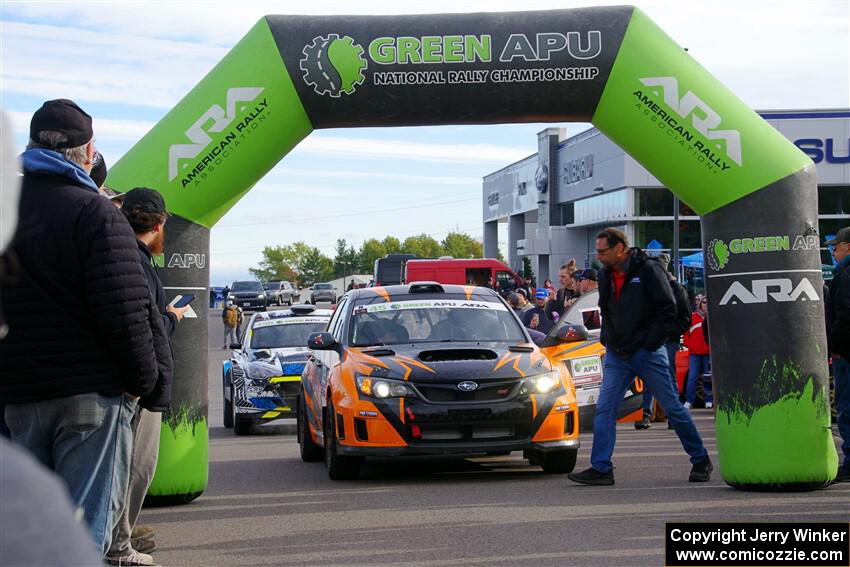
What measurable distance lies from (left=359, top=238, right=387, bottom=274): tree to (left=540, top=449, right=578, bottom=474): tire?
14717cm

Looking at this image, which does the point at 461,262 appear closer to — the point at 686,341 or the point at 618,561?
the point at 686,341

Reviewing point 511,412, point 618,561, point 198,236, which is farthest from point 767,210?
point 198,236

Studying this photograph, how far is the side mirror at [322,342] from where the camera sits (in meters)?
10.3

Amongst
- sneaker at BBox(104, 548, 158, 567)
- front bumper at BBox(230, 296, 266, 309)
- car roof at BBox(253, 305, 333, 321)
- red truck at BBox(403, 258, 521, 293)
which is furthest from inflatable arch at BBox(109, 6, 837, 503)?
front bumper at BBox(230, 296, 266, 309)

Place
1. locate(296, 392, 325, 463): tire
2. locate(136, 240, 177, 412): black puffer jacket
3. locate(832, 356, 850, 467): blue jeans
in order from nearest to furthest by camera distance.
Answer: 1. locate(136, 240, 177, 412): black puffer jacket
2. locate(832, 356, 850, 467): blue jeans
3. locate(296, 392, 325, 463): tire

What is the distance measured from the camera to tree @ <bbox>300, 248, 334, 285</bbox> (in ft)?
537

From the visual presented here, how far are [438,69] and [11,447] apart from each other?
746 centimetres

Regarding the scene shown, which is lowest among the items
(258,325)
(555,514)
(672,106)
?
(555,514)

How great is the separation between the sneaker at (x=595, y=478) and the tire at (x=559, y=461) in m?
0.60

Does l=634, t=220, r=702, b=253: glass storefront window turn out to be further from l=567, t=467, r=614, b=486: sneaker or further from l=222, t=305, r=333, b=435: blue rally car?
l=567, t=467, r=614, b=486: sneaker

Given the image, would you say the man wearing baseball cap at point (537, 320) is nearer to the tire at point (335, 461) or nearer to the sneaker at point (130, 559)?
the tire at point (335, 461)

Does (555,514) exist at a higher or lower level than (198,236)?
lower

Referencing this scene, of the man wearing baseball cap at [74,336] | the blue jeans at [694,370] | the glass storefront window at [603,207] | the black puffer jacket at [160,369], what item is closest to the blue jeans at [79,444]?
the man wearing baseball cap at [74,336]

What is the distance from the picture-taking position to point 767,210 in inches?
336
